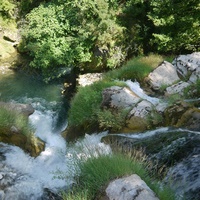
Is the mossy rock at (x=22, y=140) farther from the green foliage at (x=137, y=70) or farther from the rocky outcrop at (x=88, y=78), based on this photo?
the rocky outcrop at (x=88, y=78)

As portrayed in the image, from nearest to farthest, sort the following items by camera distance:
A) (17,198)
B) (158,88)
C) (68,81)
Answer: (17,198)
(158,88)
(68,81)

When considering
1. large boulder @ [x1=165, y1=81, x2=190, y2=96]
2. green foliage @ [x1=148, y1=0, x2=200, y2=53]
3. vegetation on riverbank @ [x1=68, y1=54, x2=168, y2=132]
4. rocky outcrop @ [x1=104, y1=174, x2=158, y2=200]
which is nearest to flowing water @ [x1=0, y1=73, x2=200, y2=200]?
vegetation on riverbank @ [x1=68, y1=54, x2=168, y2=132]

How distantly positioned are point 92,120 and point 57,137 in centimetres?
135

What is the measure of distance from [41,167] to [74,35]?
23.1 feet

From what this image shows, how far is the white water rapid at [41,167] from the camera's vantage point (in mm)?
5482

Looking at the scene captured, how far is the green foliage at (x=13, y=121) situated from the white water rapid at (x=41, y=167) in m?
0.52

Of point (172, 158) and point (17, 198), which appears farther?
point (17, 198)

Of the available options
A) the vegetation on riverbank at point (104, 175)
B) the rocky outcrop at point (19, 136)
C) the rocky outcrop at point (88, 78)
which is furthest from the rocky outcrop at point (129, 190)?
the rocky outcrop at point (88, 78)

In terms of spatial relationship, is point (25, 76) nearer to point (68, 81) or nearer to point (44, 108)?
point (68, 81)

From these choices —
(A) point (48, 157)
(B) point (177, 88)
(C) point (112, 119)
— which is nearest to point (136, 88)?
(B) point (177, 88)

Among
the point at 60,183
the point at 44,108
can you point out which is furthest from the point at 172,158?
the point at 44,108

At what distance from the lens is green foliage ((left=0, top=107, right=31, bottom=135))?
27.0ft

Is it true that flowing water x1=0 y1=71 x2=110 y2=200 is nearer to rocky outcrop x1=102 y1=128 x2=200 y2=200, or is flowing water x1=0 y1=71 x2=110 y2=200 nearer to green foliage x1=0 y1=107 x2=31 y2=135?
green foliage x1=0 y1=107 x2=31 y2=135

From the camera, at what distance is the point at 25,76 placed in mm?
14438
